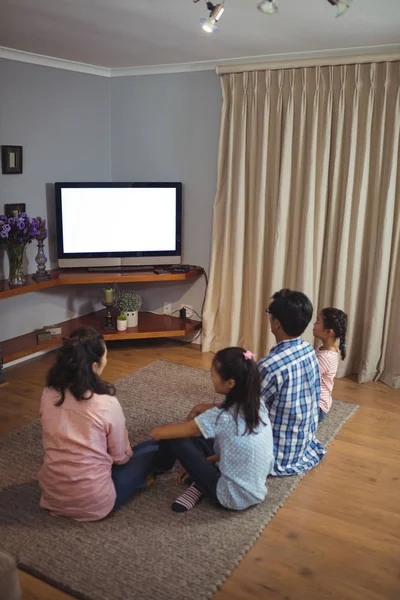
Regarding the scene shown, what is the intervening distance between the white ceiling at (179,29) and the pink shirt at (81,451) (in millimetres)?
2000

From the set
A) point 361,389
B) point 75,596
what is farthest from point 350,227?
point 75,596

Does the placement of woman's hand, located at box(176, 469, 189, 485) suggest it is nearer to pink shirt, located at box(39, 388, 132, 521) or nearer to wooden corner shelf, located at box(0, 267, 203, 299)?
pink shirt, located at box(39, 388, 132, 521)

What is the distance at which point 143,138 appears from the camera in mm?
4887

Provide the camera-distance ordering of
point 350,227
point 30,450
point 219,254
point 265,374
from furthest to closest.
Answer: point 219,254, point 350,227, point 30,450, point 265,374

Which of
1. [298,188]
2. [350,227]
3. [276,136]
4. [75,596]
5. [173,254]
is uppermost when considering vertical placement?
[276,136]

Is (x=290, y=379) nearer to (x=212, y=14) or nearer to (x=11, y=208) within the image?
(x=212, y=14)

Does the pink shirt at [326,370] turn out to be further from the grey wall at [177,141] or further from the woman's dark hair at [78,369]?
the grey wall at [177,141]

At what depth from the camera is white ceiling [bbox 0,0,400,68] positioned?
2.92m

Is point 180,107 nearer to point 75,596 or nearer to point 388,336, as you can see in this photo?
point 388,336

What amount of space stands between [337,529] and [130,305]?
8.81ft

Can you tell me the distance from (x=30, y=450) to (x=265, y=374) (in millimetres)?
1387

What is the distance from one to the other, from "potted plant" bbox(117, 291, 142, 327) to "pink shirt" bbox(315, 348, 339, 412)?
1824 millimetres

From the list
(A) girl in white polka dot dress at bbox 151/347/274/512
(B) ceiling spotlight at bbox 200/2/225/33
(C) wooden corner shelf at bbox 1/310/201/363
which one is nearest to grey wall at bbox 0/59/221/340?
(C) wooden corner shelf at bbox 1/310/201/363

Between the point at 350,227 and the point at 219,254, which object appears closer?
the point at 350,227
